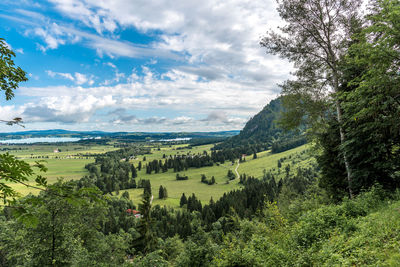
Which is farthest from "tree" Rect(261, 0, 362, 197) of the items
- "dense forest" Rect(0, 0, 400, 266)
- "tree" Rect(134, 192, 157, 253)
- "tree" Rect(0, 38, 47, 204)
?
"tree" Rect(134, 192, 157, 253)

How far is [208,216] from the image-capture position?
94500mm

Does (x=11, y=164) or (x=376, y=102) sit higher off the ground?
(x=376, y=102)

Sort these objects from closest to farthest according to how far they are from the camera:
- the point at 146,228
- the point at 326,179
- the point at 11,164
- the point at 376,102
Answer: the point at 11,164 < the point at 376,102 < the point at 326,179 < the point at 146,228

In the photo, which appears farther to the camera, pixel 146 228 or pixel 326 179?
pixel 146 228

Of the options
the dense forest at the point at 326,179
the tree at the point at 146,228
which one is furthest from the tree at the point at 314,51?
the tree at the point at 146,228

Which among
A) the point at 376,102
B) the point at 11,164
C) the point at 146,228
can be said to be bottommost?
the point at 146,228

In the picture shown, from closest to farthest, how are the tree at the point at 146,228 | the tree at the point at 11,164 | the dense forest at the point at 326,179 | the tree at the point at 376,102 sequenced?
the tree at the point at 11,164
the dense forest at the point at 326,179
the tree at the point at 376,102
the tree at the point at 146,228

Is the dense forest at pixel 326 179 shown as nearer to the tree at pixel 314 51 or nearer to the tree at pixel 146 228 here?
the tree at pixel 314 51

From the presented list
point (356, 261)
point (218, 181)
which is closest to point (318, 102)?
point (356, 261)

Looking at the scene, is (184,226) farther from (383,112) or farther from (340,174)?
(383,112)

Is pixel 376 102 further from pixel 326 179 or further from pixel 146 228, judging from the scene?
pixel 146 228

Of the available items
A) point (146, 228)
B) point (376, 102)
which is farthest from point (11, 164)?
point (146, 228)

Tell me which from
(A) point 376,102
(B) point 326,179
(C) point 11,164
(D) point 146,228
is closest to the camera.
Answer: (C) point 11,164

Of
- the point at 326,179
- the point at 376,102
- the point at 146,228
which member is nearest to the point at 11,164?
the point at 376,102
